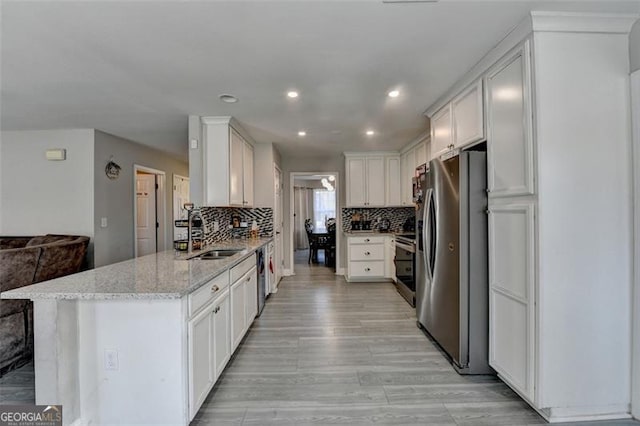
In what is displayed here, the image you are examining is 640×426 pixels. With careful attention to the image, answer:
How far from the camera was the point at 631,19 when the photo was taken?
1753 millimetres

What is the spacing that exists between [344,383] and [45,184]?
4670 mm

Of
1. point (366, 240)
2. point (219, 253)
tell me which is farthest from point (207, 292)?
point (366, 240)

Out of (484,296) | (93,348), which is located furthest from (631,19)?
(93,348)

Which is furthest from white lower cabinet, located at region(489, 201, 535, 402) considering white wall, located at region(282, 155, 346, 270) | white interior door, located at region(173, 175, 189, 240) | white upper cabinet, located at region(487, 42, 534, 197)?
white interior door, located at region(173, 175, 189, 240)

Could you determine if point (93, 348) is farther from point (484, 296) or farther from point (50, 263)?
point (484, 296)

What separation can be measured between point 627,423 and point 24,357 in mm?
4280

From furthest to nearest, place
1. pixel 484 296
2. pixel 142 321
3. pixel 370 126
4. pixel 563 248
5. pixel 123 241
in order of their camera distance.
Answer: pixel 123 241 → pixel 370 126 → pixel 484 296 → pixel 563 248 → pixel 142 321

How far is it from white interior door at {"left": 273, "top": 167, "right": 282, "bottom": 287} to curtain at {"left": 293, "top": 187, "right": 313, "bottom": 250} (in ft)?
14.9

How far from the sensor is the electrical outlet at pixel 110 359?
63.7 inches

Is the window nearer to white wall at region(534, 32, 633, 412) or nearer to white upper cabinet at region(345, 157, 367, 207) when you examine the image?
white upper cabinet at region(345, 157, 367, 207)

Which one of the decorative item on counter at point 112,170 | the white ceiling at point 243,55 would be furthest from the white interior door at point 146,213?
the white ceiling at point 243,55

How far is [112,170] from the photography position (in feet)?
14.5

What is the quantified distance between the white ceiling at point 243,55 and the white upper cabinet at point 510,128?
221 millimetres

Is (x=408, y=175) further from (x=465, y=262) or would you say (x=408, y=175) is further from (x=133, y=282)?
(x=133, y=282)
